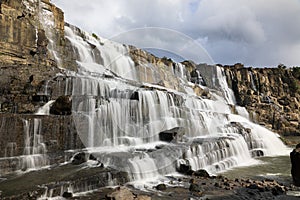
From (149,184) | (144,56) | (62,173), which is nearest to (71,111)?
(62,173)

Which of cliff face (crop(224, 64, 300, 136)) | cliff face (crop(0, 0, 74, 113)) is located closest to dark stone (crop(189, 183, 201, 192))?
cliff face (crop(0, 0, 74, 113))

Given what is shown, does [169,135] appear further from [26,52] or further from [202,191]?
[26,52]

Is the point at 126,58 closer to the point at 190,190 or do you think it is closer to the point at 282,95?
the point at 190,190

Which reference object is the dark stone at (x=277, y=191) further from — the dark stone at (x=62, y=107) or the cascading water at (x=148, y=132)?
the dark stone at (x=62, y=107)

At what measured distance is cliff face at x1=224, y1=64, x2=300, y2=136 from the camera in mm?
26078

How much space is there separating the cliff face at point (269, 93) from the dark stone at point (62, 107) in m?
21.9

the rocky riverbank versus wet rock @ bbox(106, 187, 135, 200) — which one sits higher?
wet rock @ bbox(106, 187, 135, 200)

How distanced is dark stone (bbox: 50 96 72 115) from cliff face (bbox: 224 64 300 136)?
21.9 m

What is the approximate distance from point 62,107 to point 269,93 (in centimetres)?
3139

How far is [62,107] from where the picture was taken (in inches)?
348

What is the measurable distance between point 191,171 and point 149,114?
4.09 m

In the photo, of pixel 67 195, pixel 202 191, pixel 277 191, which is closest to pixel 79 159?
pixel 67 195

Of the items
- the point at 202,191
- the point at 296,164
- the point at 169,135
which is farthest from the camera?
the point at 169,135

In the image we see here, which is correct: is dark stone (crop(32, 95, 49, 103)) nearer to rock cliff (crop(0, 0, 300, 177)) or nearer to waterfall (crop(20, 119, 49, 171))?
rock cliff (crop(0, 0, 300, 177))
